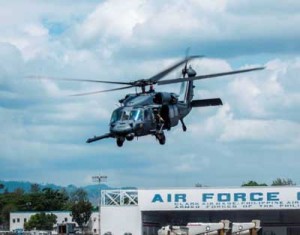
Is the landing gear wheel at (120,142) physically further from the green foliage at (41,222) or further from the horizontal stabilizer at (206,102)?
the green foliage at (41,222)

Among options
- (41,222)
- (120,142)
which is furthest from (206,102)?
(41,222)

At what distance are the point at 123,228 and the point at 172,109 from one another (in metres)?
52.4

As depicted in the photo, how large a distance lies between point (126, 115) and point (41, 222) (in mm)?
138673

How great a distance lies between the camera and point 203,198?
351 feet

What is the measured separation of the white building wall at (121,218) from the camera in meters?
106

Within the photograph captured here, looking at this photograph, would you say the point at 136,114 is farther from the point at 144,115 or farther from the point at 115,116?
the point at 115,116

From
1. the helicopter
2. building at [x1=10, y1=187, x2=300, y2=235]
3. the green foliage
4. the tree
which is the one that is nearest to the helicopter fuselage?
the helicopter

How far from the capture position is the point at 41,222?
18838cm

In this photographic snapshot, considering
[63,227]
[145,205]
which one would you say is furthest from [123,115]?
[63,227]

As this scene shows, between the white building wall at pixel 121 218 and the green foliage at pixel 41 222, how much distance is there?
3218 inches

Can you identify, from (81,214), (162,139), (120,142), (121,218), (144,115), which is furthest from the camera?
(81,214)

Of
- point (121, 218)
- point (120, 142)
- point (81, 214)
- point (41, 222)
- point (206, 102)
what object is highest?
point (81, 214)

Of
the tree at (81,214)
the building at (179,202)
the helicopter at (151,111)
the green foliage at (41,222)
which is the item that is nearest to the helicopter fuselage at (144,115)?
the helicopter at (151,111)

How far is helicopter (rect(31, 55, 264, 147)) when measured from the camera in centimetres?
5131
